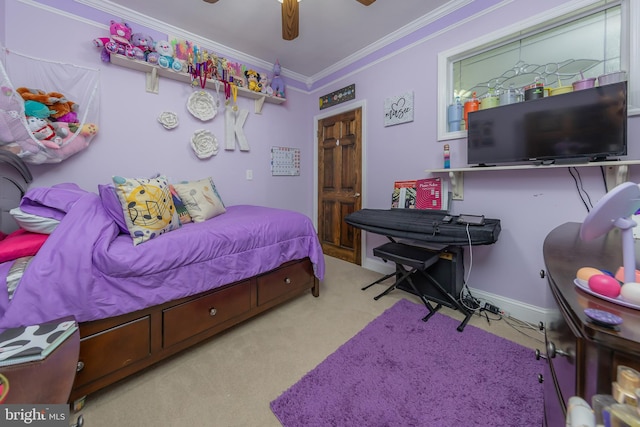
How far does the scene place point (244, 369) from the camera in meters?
1.52

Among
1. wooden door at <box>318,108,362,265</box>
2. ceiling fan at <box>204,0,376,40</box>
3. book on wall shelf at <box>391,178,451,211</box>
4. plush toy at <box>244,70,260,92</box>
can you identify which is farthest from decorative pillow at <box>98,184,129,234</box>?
wooden door at <box>318,108,362,265</box>

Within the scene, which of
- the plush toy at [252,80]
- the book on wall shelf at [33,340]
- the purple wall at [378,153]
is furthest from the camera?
the plush toy at [252,80]

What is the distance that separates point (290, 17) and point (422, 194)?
73.0 inches

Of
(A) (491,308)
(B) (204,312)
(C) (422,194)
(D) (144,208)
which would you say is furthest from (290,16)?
(A) (491,308)

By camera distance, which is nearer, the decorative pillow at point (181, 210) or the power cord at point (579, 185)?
the power cord at point (579, 185)

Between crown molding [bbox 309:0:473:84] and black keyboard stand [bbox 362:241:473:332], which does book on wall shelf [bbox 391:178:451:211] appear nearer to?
black keyboard stand [bbox 362:241:473:332]

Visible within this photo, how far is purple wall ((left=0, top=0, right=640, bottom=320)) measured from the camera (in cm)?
191

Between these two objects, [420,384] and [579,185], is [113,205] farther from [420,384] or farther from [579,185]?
[579,185]

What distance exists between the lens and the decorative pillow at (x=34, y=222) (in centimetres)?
126

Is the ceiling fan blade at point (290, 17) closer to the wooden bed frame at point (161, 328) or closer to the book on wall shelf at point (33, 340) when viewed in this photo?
the wooden bed frame at point (161, 328)

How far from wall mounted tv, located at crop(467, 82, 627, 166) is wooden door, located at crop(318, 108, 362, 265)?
4.77 ft

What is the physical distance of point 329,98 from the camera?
11.5ft

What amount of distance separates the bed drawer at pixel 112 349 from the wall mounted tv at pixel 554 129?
102 inches

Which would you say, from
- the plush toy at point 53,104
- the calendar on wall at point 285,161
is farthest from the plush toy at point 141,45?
the calendar on wall at point 285,161
